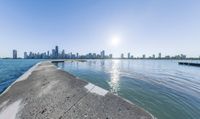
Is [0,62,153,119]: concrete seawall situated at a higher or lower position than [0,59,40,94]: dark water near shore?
higher

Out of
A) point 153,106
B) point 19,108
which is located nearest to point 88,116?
point 19,108

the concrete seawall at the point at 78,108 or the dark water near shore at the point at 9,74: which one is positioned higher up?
the concrete seawall at the point at 78,108

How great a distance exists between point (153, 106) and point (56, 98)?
7.35 metres

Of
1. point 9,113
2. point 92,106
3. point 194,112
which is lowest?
point 194,112

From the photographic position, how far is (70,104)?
22.6 feet

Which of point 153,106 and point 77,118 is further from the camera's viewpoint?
point 153,106

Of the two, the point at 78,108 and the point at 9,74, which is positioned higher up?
the point at 78,108

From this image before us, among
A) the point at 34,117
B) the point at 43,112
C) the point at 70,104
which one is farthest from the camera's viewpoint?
the point at 70,104

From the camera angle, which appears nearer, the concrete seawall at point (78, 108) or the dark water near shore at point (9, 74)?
the concrete seawall at point (78, 108)

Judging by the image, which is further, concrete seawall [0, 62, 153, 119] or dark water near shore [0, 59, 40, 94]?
dark water near shore [0, 59, 40, 94]

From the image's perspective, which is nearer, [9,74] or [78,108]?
[78,108]

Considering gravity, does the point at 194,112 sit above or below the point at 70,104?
below

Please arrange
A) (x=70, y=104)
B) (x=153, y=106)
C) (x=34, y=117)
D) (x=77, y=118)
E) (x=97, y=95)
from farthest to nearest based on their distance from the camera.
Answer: (x=153, y=106), (x=97, y=95), (x=70, y=104), (x=34, y=117), (x=77, y=118)

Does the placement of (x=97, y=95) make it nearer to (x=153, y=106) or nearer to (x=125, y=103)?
(x=125, y=103)
